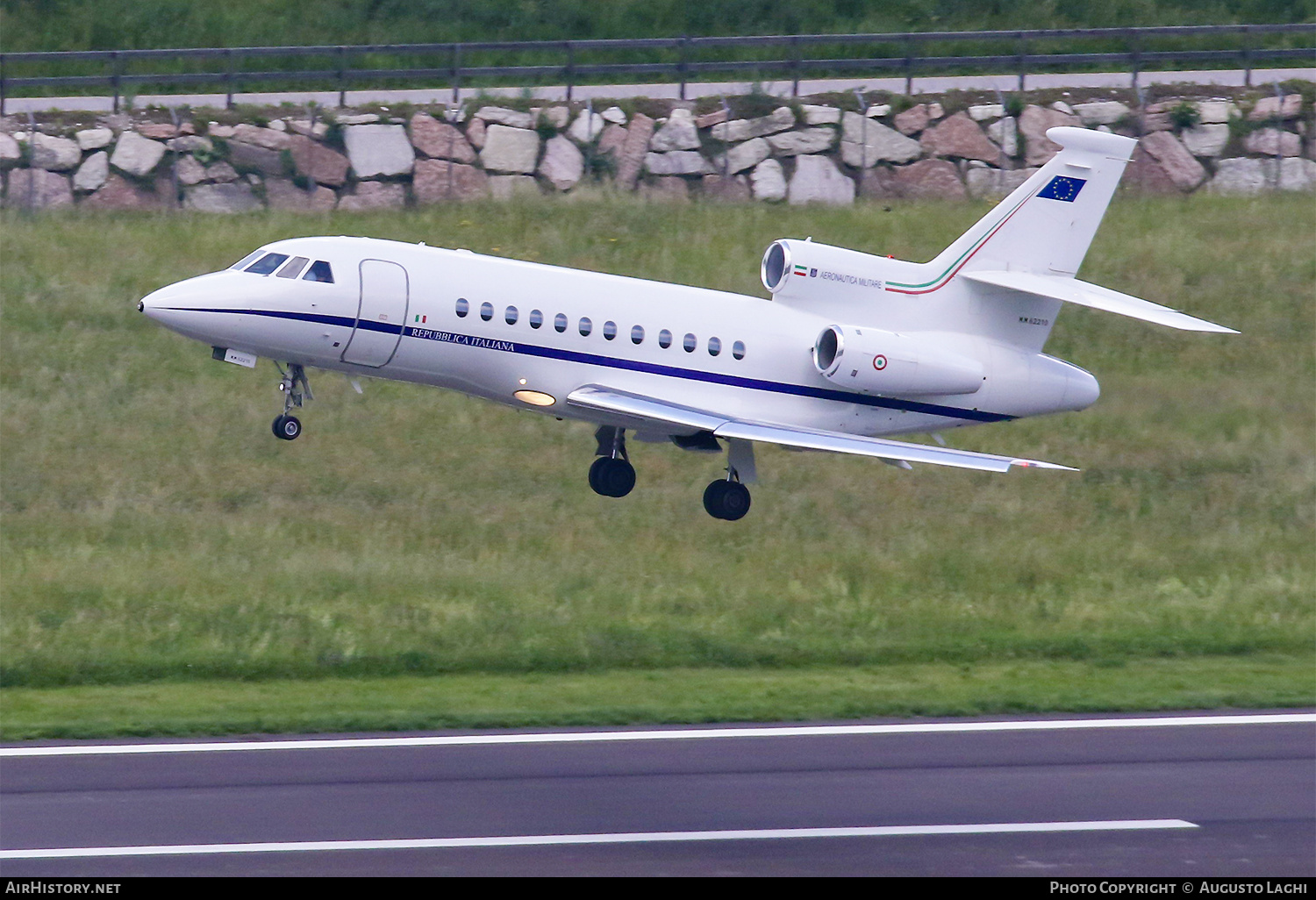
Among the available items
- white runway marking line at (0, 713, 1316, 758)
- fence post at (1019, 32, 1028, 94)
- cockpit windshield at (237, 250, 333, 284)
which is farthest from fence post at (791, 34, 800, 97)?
white runway marking line at (0, 713, 1316, 758)

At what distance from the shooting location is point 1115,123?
1561 inches

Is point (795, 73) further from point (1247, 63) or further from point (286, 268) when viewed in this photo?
point (286, 268)

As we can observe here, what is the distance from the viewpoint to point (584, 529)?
86.5ft

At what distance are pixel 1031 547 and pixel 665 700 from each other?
8.27m

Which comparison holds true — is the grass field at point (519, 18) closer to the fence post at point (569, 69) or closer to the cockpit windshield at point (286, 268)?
the fence post at point (569, 69)

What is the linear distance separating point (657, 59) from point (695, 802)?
29.6 metres

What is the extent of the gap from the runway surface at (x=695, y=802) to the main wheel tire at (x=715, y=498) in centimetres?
656

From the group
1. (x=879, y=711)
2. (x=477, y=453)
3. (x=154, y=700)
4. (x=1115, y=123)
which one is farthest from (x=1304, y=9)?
(x=154, y=700)

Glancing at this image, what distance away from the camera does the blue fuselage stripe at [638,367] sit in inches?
904

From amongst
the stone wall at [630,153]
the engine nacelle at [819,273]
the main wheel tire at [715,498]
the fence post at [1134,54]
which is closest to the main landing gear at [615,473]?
the main wheel tire at [715,498]

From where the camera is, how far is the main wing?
2289 cm

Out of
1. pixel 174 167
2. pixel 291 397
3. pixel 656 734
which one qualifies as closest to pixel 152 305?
pixel 291 397

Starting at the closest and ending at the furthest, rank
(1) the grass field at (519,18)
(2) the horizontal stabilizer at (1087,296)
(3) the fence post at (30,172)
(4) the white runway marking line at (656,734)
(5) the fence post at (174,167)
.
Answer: (4) the white runway marking line at (656,734)
(2) the horizontal stabilizer at (1087,296)
(3) the fence post at (30,172)
(5) the fence post at (174,167)
(1) the grass field at (519,18)

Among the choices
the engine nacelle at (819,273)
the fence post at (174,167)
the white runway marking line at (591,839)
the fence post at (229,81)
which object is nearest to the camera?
the white runway marking line at (591,839)
